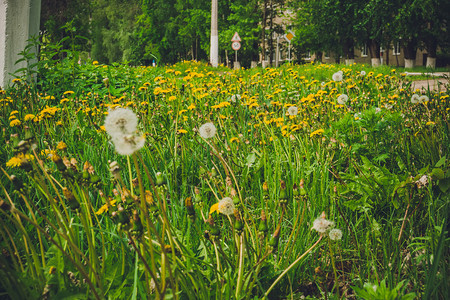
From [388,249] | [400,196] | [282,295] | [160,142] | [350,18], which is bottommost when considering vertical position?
[282,295]

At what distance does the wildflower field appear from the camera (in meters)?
1.03

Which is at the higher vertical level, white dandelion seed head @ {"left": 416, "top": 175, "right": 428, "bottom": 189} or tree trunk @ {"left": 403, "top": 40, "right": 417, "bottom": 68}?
tree trunk @ {"left": 403, "top": 40, "right": 417, "bottom": 68}

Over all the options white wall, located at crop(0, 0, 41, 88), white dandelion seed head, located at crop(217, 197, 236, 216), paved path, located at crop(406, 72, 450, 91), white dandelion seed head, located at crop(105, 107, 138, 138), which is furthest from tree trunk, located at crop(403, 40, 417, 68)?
white dandelion seed head, located at crop(105, 107, 138, 138)

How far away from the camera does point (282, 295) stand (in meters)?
1.38

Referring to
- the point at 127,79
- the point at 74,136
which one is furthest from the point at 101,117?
the point at 127,79

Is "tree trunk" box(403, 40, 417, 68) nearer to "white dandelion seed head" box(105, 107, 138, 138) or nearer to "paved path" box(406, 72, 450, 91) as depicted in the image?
"paved path" box(406, 72, 450, 91)

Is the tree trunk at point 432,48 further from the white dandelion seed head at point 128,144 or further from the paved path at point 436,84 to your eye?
the white dandelion seed head at point 128,144

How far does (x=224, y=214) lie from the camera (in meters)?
1.32

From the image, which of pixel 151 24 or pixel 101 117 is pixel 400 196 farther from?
pixel 151 24

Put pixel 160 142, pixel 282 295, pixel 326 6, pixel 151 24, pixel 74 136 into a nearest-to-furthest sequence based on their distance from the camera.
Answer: pixel 282 295
pixel 160 142
pixel 74 136
pixel 326 6
pixel 151 24

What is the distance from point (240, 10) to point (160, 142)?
28.3 meters

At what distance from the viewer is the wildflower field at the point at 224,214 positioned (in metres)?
1.03

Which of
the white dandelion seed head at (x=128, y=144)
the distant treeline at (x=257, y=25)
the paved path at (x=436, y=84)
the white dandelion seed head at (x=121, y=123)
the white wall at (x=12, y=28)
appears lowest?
the white dandelion seed head at (x=128, y=144)

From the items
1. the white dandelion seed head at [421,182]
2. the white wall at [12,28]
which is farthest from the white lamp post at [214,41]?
the white dandelion seed head at [421,182]
